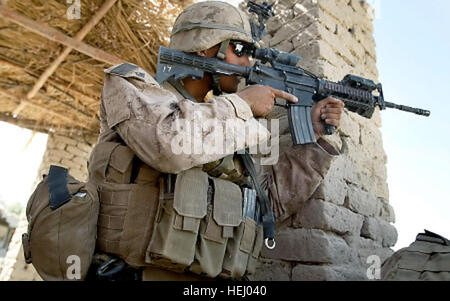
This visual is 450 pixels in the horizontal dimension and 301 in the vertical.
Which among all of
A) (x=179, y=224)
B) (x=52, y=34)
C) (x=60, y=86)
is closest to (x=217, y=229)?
(x=179, y=224)

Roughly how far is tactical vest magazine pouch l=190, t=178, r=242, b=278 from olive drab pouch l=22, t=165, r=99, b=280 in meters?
0.46

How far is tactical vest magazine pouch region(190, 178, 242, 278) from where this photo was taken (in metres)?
1.43

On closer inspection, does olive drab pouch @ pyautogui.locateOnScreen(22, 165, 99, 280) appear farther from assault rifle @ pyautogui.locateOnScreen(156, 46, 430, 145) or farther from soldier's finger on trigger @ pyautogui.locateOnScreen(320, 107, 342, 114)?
soldier's finger on trigger @ pyautogui.locateOnScreen(320, 107, 342, 114)

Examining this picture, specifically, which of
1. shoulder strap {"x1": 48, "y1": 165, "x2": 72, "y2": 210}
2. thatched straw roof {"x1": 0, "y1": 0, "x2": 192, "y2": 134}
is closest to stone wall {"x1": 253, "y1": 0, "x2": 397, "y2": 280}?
shoulder strap {"x1": 48, "y1": 165, "x2": 72, "y2": 210}

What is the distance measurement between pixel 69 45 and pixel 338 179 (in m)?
3.36

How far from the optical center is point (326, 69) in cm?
223

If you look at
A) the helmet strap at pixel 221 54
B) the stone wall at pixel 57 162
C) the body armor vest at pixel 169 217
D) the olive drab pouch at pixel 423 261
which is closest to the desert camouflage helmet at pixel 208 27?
the helmet strap at pixel 221 54

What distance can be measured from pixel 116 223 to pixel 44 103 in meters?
4.67

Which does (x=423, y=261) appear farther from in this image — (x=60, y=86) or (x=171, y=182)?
(x=60, y=86)

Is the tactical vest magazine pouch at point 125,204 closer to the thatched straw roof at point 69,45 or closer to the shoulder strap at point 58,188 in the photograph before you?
the shoulder strap at point 58,188

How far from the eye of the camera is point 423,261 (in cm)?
124

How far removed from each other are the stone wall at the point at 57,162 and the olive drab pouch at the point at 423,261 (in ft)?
18.1

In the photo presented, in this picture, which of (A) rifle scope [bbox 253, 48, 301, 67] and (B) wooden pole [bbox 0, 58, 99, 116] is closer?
(A) rifle scope [bbox 253, 48, 301, 67]
